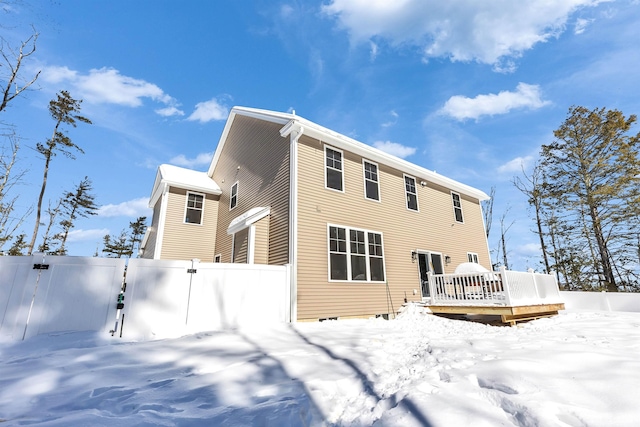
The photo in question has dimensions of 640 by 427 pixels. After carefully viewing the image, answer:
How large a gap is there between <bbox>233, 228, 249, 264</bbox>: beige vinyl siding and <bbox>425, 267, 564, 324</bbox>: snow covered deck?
21.3ft

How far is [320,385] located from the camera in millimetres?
2990

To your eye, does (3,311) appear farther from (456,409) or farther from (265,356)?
(456,409)

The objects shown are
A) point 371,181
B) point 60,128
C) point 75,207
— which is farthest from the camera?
point 75,207

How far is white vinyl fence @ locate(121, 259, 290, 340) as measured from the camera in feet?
18.9

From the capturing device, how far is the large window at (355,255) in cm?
888

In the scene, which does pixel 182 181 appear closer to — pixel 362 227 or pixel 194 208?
pixel 194 208

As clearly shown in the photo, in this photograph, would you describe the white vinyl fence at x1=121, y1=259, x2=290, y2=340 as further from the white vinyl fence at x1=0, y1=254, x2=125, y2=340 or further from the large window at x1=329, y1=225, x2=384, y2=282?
the large window at x1=329, y1=225, x2=384, y2=282

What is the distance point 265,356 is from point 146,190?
18538 mm

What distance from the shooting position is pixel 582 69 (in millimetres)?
11352

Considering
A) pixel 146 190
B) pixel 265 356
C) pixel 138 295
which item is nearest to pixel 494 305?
pixel 265 356

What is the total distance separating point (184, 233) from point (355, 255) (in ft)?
25.2

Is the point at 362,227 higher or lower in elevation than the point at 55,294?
higher

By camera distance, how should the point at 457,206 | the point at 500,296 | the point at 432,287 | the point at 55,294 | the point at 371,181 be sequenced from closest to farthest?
1. the point at 55,294
2. the point at 500,296
3. the point at 432,287
4. the point at 371,181
5. the point at 457,206

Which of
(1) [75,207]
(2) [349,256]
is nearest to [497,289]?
(2) [349,256]
